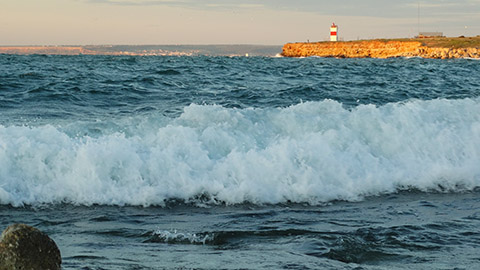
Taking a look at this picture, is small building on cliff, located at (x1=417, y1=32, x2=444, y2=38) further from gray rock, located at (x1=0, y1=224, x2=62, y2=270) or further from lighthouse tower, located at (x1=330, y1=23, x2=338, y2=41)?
gray rock, located at (x1=0, y1=224, x2=62, y2=270)

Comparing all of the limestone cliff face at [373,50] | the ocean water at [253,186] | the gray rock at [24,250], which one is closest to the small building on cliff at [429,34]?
the limestone cliff face at [373,50]

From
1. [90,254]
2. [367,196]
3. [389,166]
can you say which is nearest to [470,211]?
[367,196]

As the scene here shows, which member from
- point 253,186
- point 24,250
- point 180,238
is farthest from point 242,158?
point 24,250

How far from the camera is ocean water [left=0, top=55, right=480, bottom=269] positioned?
191 inches

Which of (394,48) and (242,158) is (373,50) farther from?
(242,158)

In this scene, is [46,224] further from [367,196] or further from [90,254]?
[367,196]

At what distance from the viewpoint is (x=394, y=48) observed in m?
113

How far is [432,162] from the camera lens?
29.0 feet

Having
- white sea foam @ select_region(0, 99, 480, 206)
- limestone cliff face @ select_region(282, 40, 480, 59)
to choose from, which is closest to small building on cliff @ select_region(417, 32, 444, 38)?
limestone cliff face @ select_region(282, 40, 480, 59)

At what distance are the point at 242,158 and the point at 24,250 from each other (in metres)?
4.88

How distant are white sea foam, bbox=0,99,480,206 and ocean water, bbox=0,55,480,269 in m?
0.02

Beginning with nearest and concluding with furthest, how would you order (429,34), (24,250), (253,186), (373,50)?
1. (24,250)
2. (253,186)
3. (373,50)
4. (429,34)

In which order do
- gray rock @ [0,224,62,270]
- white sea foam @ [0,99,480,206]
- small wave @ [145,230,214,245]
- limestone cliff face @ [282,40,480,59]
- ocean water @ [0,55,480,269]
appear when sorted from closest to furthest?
gray rock @ [0,224,62,270]
ocean water @ [0,55,480,269]
small wave @ [145,230,214,245]
white sea foam @ [0,99,480,206]
limestone cliff face @ [282,40,480,59]

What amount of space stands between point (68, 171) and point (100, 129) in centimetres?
260
